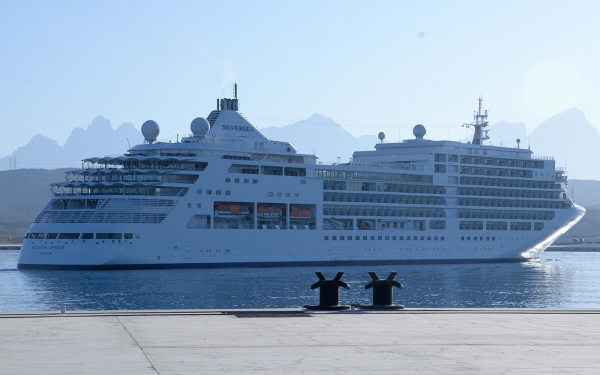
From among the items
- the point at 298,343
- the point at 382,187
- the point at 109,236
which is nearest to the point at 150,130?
the point at 109,236

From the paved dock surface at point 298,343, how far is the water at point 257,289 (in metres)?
20.0

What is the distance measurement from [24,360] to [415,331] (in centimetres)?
780

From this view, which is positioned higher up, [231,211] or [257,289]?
[231,211]

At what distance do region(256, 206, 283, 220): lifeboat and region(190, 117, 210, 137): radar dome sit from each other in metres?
7.82

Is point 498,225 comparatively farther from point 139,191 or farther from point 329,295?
point 329,295

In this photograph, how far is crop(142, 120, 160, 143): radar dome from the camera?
75.2 metres

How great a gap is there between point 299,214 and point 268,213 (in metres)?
3.62

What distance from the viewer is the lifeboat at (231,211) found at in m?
71.4

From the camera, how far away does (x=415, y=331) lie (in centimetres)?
1811

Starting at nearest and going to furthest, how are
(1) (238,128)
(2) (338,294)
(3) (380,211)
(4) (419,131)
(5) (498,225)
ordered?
(2) (338,294)
(1) (238,128)
(3) (380,211)
(5) (498,225)
(4) (419,131)

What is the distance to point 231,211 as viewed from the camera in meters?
72.1

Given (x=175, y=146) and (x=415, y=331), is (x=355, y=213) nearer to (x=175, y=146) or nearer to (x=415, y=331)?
(x=175, y=146)

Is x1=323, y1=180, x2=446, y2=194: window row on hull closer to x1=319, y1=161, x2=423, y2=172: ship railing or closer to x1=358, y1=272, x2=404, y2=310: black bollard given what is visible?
x1=319, y1=161, x2=423, y2=172: ship railing

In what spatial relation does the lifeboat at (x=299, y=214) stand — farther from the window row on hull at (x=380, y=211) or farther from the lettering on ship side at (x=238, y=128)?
the lettering on ship side at (x=238, y=128)
